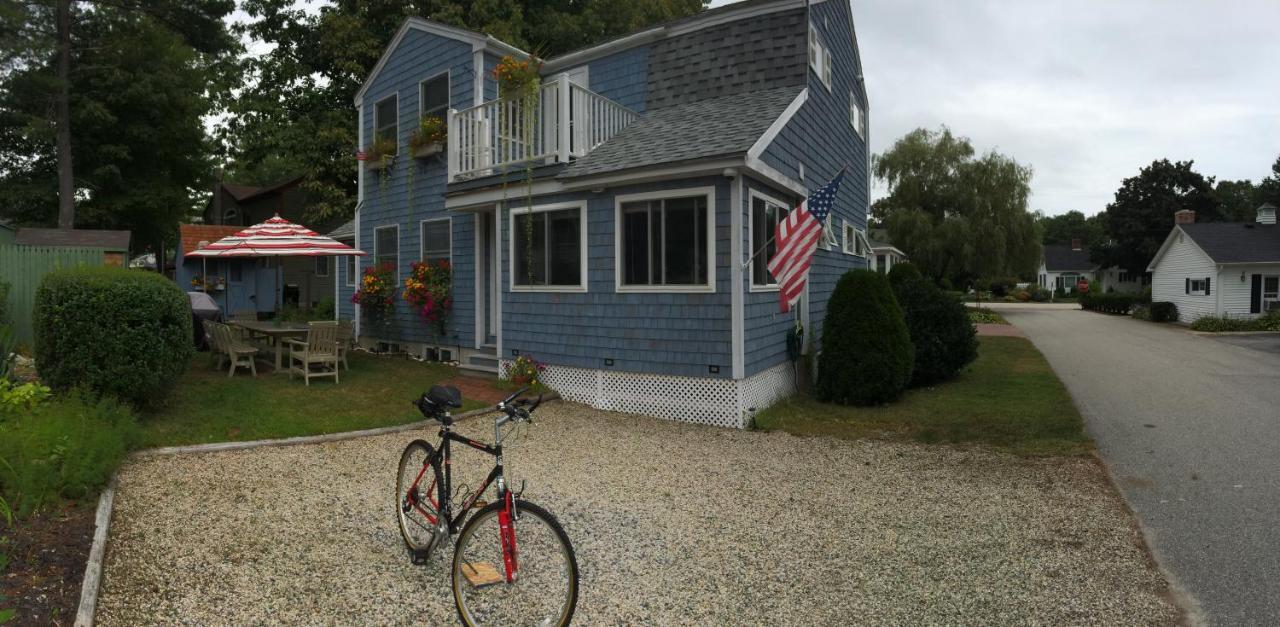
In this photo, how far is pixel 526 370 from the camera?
33.1ft

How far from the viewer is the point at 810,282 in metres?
11.9

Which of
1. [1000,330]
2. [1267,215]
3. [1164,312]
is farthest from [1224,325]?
[1267,215]

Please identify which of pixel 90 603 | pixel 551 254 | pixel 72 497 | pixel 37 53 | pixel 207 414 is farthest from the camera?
pixel 37 53

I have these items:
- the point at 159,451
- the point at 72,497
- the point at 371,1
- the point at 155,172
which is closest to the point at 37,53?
the point at 155,172

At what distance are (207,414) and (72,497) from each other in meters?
3.20

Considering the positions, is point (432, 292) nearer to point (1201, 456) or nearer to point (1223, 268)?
point (1201, 456)

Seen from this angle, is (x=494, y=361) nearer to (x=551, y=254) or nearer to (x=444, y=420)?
(x=551, y=254)

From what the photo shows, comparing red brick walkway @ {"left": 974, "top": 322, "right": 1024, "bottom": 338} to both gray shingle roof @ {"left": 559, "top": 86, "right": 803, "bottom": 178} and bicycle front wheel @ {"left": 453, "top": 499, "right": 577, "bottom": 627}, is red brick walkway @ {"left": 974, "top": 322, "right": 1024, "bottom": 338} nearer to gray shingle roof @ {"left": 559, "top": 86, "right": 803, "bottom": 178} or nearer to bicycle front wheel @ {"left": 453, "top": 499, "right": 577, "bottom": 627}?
gray shingle roof @ {"left": 559, "top": 86, "right": 803, "bottom": 178}

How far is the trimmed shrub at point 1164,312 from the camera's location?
29312 mm

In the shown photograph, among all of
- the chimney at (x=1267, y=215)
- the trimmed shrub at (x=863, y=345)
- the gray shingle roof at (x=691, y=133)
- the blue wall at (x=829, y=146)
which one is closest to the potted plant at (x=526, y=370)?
the gray shingle roof at (x=691, y=133)

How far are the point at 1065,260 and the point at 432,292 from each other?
Answer: 69490 mm

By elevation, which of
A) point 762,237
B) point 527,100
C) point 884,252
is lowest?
point 762,237

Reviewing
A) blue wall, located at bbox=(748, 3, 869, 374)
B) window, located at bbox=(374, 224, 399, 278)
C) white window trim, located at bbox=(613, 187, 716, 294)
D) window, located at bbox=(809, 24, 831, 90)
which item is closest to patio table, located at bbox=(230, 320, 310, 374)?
window, located at bbox=(374, 224, 399, 278)

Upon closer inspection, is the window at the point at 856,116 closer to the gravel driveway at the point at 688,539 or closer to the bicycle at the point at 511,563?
the gravel driveway at the point at 688,539
